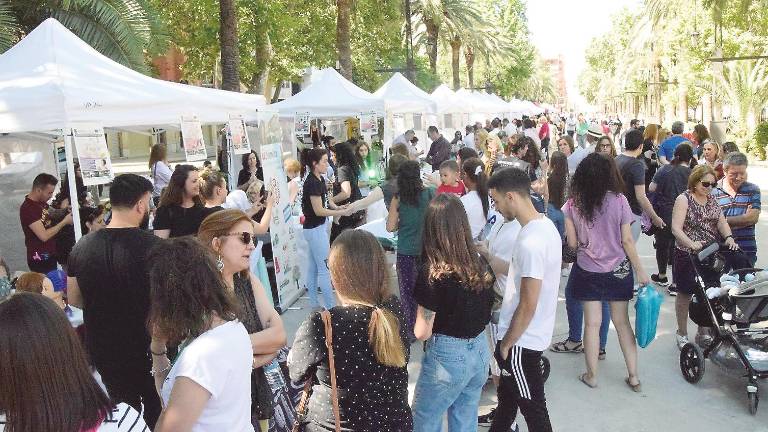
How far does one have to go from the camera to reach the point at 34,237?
6.17 meters

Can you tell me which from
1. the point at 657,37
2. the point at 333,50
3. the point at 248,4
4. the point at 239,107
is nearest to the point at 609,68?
the point at 657,37

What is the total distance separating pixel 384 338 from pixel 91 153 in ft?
12.2

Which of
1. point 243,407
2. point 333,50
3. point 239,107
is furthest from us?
point 333,50

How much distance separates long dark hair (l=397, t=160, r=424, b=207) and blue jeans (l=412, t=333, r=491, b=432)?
209 centimetres

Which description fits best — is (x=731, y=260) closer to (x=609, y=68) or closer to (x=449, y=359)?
(x=449, y=359)

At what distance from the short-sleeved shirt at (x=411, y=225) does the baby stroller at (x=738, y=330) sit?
2220mm

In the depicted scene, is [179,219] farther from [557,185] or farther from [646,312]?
[557,185]

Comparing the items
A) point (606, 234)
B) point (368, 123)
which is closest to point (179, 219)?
point (606, 234)

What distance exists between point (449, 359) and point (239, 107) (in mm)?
4946

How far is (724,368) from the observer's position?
488 cm

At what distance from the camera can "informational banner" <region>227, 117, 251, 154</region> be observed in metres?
7.52

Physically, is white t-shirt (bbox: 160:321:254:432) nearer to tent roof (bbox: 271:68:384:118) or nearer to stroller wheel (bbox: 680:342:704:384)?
stroller wheel (bbox: 680:342:704:384)

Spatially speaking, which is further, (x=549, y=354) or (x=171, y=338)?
(x=549, y=354)

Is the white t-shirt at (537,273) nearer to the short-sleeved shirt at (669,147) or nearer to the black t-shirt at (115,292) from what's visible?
the black t-shirt at (115,292)
